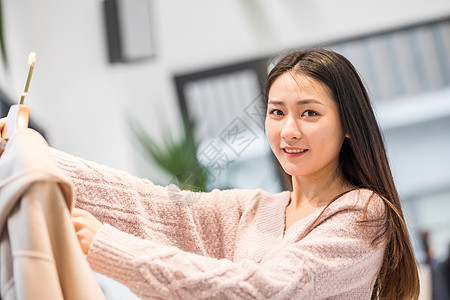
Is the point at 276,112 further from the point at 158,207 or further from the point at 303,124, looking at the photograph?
the point at 158,207

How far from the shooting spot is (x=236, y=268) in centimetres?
101

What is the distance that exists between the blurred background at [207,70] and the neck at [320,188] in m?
2.00

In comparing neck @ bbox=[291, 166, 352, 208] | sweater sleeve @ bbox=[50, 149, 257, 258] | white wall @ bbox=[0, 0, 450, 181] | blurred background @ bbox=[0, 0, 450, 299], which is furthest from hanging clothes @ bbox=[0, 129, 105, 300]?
white wall @ bbox=[0, 0, 450, 181]

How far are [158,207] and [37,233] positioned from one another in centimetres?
47

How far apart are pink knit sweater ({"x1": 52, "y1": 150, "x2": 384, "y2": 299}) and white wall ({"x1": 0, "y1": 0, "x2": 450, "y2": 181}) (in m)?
2.30

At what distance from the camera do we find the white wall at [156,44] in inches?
146

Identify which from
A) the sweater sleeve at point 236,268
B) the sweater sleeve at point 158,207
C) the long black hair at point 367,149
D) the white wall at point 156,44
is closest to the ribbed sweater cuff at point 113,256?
the sweater sleeve at point 236,268

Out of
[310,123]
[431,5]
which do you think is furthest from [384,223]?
[431,5]

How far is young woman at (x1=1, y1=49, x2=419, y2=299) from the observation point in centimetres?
100

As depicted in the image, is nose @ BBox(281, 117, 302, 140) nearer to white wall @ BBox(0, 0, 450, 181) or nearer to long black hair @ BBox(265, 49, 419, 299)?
long black hair @ BBox(265, 49, 419, 299)

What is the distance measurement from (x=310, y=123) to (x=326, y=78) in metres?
0.12

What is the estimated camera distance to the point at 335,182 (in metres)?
1.33

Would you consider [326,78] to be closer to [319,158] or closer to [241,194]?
[319,158]

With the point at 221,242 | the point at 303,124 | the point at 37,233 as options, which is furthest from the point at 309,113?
the point at 37,233
